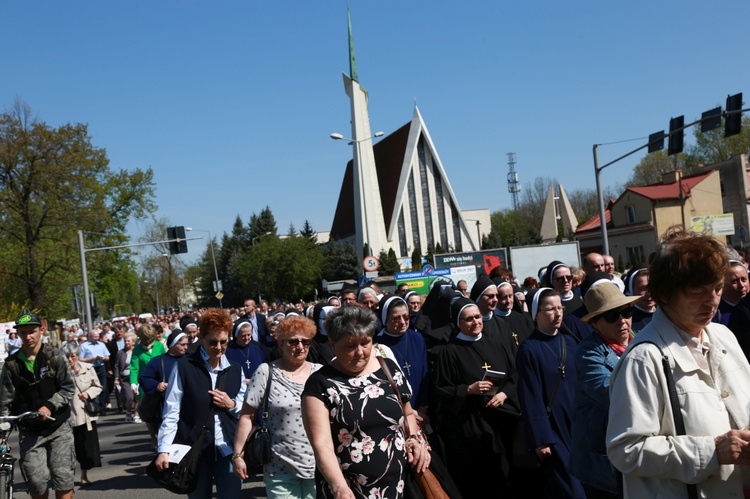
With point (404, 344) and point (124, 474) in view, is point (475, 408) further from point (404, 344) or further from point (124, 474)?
point (124, 474)

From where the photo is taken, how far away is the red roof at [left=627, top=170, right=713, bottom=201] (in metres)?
61.0

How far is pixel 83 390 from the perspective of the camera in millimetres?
9891

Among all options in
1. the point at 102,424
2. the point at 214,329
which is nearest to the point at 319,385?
the point at 214,329

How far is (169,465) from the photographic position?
5789 mm

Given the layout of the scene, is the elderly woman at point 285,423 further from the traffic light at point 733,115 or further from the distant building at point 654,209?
the distant building at point 654,209

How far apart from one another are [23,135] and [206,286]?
7401 centimetres

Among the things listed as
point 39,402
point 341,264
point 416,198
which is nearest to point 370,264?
→ point 39,402

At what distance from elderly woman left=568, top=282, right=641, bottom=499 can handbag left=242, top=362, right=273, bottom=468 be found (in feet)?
6.92

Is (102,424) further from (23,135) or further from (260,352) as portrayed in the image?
(23,135)

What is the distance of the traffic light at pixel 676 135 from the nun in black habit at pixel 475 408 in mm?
15929

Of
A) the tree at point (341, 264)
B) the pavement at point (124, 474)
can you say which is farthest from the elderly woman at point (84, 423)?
the tree at point (341, 264)

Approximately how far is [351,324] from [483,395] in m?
2.86

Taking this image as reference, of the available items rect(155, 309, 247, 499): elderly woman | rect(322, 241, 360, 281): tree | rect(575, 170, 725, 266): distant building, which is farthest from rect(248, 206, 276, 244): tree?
rect(155, 309, 247, 499): elderly woman

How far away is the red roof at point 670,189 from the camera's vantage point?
6103 centimetres
